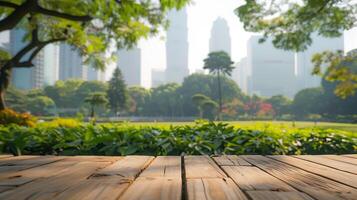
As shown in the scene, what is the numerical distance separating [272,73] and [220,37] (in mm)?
Answer: 68054

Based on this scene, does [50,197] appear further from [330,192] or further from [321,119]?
[321,119]

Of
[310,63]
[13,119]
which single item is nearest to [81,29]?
[13,119]

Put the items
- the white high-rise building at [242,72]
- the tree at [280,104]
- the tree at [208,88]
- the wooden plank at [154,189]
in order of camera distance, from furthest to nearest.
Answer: the white high-rise building at [242,72] < the tree at [208,88] < the tree at [280,104] < the wooden plank at [154,189]

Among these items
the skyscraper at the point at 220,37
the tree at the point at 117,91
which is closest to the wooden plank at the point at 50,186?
the tree at the point at 117,91

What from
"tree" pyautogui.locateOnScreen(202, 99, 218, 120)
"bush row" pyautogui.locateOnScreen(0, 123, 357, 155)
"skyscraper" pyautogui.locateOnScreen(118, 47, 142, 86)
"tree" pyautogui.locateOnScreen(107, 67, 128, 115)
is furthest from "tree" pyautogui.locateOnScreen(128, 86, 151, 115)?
"skyscraper" pyautogui.locateOnScreen(118, 47, 142, 86)

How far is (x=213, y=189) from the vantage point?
116cm

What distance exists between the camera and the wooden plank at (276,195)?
105cm

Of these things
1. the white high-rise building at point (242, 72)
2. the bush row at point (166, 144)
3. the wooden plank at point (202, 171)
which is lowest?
the bush row at point (166, 144)

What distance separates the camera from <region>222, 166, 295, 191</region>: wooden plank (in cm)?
121

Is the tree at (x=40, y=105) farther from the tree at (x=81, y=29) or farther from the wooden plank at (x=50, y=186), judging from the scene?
the wooden plank at (x=50, y=186)

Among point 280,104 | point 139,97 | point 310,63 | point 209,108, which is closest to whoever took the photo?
point 209,108

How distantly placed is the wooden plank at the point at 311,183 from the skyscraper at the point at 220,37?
199012 mm

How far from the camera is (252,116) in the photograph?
5838 cm

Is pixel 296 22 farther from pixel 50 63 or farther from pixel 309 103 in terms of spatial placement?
pixel 50 63
